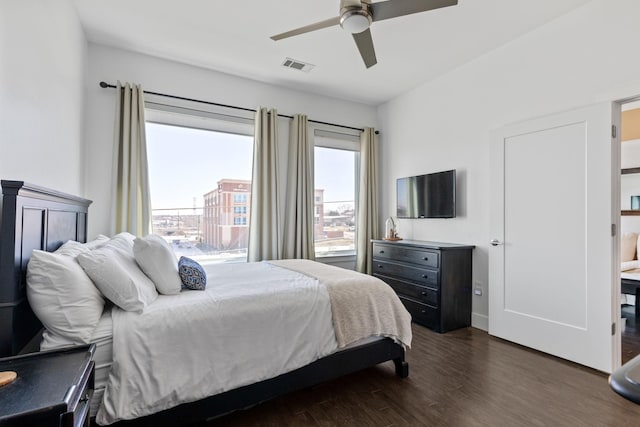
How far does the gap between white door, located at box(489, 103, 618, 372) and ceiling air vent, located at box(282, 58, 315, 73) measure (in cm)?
219

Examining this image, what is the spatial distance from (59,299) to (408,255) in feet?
10.4

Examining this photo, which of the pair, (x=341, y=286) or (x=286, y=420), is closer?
(x=286, y=420)

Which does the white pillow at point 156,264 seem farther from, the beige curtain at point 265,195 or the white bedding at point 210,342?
the beige curtain at point 265,195

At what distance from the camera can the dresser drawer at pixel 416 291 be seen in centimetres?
332

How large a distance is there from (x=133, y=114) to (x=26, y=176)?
1.72 meters

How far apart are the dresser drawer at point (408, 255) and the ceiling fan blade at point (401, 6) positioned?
2246 millimetres

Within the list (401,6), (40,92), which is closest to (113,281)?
(40,92)

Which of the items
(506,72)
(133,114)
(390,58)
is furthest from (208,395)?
(506,72)

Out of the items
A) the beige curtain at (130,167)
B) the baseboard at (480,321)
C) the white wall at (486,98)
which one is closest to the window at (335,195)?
the white wall at (486,98)

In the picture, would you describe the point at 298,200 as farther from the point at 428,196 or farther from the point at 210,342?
the point at 210,342

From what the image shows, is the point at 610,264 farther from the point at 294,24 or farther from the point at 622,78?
the point at 294,24

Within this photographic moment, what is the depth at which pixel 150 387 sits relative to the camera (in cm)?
148

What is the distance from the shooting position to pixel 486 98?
336cm

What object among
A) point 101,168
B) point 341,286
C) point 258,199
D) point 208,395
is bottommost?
point 208,395
